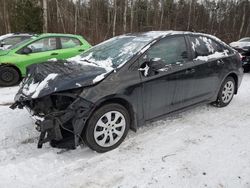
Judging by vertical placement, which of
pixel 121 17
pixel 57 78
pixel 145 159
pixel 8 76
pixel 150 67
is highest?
pixel 121 17

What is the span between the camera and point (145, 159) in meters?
3.24

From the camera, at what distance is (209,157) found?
330 cm

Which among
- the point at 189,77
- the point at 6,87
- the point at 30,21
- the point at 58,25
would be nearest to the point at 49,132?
the point at 189,77

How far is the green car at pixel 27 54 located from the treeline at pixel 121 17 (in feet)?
26.0

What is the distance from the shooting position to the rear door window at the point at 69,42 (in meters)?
7.55

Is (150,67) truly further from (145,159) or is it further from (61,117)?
(61,117)

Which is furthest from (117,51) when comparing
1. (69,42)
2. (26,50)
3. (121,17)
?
(121,17)

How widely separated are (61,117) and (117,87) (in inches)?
32.7

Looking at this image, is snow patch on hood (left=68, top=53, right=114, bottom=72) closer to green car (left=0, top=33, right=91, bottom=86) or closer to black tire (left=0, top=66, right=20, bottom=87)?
green car (left=0, top=33, right=91, bottom=86)

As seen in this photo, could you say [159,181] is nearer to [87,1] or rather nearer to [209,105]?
[209,105]

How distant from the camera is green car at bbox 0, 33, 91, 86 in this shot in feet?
22.5

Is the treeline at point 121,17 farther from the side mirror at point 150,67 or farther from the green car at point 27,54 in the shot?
the side mirror at point 150,67

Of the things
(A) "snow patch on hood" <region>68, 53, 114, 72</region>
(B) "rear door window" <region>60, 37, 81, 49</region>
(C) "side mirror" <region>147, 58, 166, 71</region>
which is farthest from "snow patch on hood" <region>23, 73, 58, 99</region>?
(B) "rear door window" <region>60, 37, 81, 49</region>

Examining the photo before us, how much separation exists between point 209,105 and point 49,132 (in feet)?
11.7
